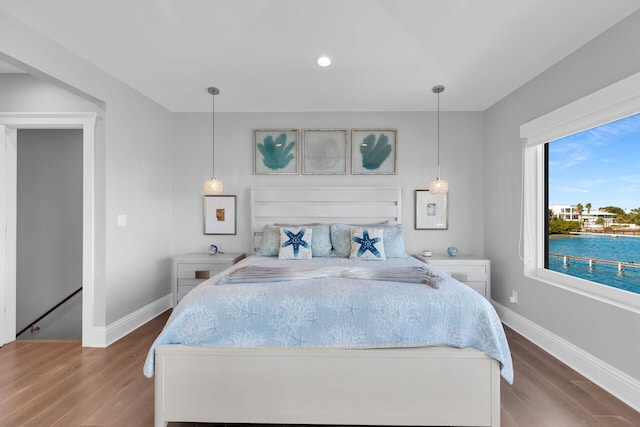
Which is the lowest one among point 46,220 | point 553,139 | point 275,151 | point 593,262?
point 593,262

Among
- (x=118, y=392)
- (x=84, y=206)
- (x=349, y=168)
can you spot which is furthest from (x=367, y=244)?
(x=84, y=206)

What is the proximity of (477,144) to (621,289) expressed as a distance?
7.54ft

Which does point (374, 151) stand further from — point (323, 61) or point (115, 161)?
point (115, 161)

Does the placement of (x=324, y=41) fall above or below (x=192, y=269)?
above

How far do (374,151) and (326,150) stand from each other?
616 mm

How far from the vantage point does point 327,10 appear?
2422mm

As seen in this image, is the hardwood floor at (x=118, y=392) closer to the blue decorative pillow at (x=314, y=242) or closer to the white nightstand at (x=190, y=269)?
the white nightstand at (x=190, y=269)

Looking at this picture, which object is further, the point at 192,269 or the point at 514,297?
the point at 192,269

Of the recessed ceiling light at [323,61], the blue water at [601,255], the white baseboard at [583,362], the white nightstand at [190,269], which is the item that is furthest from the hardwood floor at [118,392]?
the recessed ceiling light at [323,61]

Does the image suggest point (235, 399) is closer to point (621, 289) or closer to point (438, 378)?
point (438, 378)

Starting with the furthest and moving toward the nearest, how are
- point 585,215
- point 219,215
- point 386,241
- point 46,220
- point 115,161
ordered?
point 219,215
point 46,220
point 386,241
point 115,161
point 585,215

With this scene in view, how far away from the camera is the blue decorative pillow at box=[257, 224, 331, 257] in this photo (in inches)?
138

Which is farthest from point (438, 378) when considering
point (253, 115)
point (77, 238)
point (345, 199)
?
point (77, 238)

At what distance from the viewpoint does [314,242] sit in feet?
11.6
